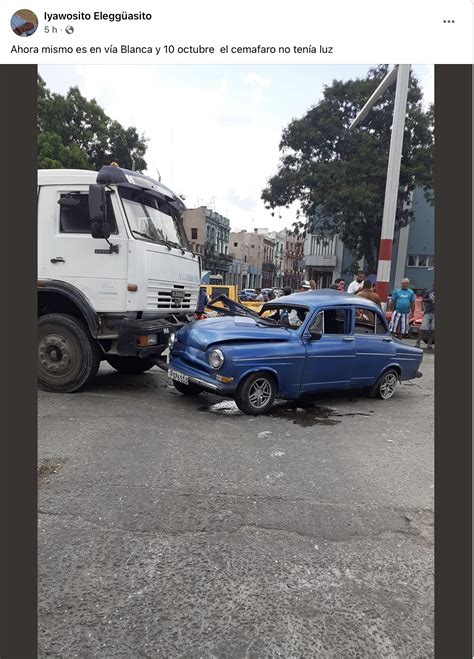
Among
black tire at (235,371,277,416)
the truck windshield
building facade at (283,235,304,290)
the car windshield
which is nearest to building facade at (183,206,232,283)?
building facade at (283,235,304,290)

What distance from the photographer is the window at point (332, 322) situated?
5.60m

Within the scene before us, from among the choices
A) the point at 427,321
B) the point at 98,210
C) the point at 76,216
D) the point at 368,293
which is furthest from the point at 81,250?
the point at 427,321

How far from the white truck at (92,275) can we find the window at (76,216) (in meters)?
0.01

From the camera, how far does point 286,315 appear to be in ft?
20.1

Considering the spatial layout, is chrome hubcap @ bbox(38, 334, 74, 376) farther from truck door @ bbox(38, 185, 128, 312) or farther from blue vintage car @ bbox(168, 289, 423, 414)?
blue vintage car @ bbox(168, 289, 423, 414)

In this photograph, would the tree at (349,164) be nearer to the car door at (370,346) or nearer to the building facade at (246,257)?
the car door at (370,346)

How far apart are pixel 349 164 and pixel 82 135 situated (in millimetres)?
13140

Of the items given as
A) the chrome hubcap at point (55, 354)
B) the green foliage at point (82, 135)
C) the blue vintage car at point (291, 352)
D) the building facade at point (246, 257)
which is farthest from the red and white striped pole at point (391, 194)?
the building facade at point (246, 257)

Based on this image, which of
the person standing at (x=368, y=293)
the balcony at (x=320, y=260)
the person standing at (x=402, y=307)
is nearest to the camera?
the person standing at (x=368, y=293)

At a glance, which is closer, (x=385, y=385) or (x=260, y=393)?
(x=260, y=393)

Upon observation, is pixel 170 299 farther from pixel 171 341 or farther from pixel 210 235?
pixel 210 235

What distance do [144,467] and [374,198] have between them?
1828cm

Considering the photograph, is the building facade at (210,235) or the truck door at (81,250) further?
the building facade at (210,235)

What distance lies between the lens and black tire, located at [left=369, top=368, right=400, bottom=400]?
6262 millimetres
